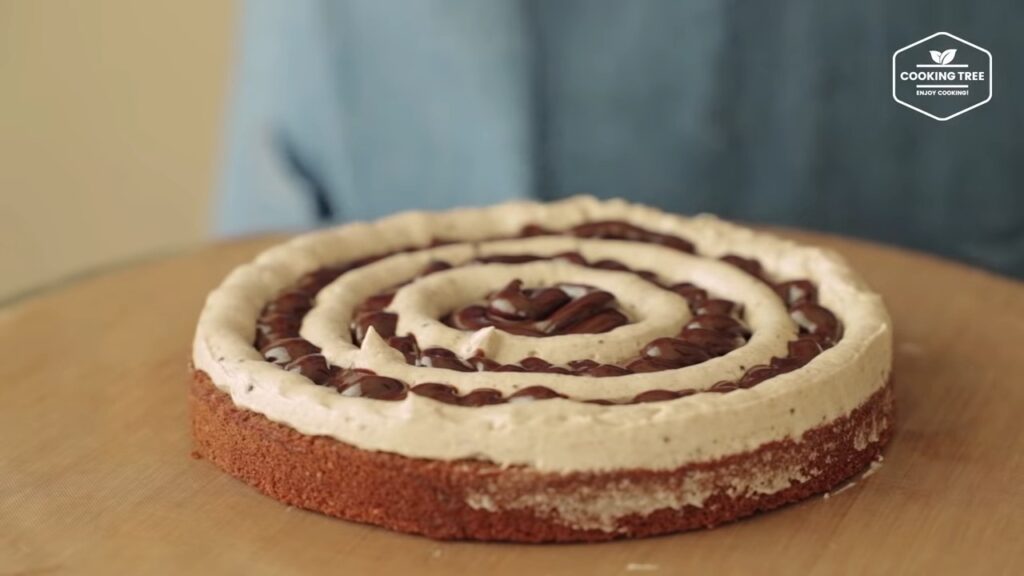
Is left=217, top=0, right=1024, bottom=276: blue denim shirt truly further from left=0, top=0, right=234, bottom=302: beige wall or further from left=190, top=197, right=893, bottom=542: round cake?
left=190, top=197, right=893, bottom=542: round cake

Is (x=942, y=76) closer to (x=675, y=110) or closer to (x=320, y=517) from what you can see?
(x=675, y=110)

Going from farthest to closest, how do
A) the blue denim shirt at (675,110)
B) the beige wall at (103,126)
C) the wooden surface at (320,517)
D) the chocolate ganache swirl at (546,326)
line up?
the beige wall at (103,126), the blue denim shirt at (675,110), the chocolate ganache swirl at (546,326), the wooden surface at (320,517)

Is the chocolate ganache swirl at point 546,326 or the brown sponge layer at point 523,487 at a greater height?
the chocolate ganache swirl at point 546,326

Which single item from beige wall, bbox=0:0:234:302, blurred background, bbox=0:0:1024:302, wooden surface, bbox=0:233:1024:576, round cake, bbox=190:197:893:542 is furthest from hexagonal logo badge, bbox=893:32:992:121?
beige wall, bbox=0:0:234:302

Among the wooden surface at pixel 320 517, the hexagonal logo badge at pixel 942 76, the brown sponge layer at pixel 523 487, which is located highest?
the hexagonal logo badge at pixel 942 76

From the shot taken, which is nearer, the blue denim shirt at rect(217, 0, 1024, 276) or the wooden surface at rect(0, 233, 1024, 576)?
the wooden surface at rect(0, 233, 1024, 576)

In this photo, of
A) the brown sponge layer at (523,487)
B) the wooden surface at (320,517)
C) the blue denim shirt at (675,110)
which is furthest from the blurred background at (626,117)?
the brown sponge layer at (523,487)

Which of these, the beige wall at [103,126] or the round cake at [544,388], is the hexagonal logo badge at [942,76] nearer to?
the round cake at [544,388]
